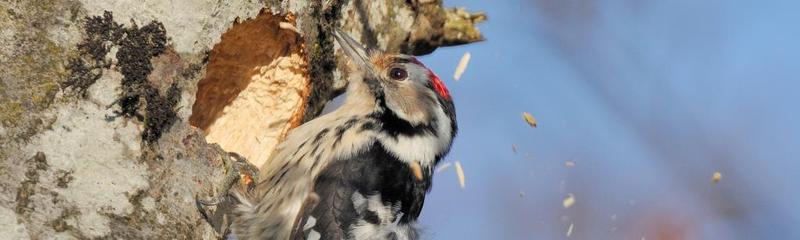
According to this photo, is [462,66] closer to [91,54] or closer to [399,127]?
[399,127]

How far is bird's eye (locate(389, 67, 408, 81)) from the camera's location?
162 inches

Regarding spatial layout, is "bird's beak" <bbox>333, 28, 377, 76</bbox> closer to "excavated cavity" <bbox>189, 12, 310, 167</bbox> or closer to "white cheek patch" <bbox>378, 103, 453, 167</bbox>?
"excavated cavity" <bbox>189, 12, 310, 167</bbox>

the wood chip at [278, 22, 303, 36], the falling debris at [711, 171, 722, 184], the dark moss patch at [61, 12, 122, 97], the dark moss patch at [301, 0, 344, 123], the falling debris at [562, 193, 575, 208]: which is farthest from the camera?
the falling debris at [562, 193, 575, 208]

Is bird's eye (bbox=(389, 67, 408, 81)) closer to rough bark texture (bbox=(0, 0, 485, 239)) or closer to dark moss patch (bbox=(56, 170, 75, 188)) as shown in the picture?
rough bark texture (bbox=(0, 0, 485, 239))

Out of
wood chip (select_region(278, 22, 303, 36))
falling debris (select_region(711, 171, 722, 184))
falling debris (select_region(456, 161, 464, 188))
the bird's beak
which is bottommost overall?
falling debris (select_region(711, 171, 722, 184))

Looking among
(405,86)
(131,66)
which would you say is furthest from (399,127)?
(131,66)

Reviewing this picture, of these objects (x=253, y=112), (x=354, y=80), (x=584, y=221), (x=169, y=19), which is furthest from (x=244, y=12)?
(x=584, y=221)

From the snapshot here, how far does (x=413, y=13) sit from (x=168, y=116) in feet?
4.79

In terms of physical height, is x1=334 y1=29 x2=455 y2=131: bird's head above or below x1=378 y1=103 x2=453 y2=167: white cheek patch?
above

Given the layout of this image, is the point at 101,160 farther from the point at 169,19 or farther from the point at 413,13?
the point at 413,13

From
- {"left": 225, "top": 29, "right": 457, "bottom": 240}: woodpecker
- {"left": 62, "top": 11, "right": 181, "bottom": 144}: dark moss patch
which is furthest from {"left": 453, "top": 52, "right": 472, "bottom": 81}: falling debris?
{"left": 62, "top": 11, "right": 181, "bottom": 144}: dark moss patch

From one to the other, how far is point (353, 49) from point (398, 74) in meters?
0.30

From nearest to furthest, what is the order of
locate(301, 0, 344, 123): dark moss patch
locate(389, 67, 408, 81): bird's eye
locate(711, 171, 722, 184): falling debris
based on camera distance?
locate(301, 0, 344, 123): dark moss patch → locate(389, 67, 408, 81): bird's eye → locate(711, 171, 722, 184): falling debris

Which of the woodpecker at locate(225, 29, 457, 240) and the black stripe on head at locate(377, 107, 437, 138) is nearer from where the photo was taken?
the woodpecker at locate(225, 29, 457, 240)
